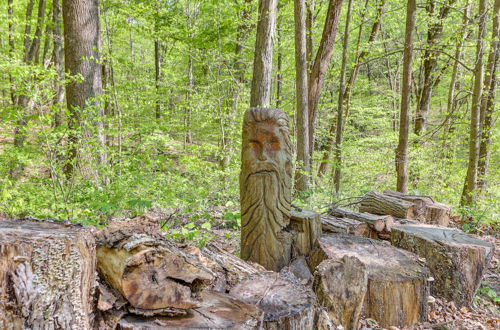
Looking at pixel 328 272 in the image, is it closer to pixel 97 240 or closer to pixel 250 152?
pixel 250 152

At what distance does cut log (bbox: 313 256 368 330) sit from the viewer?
2.39 meters

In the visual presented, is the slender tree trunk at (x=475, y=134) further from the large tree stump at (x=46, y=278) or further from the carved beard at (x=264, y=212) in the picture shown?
the large tree stump at (x=46, y=278)

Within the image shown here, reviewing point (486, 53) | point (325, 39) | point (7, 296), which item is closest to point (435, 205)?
point (486, 53)

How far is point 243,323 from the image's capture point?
1563 mm

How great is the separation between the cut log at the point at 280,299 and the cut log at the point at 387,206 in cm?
299

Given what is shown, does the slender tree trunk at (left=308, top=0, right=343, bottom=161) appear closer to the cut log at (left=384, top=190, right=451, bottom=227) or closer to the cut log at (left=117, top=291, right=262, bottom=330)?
the cut log at (left=384, top=190, right=451, bottom=227)

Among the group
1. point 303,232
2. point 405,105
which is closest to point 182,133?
point 405,105

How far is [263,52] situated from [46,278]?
217 inches

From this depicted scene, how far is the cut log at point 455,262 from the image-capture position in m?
3.07

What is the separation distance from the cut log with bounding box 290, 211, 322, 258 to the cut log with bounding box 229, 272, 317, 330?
0.84 meters

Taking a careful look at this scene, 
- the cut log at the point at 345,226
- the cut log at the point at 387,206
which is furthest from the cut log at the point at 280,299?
the cut log at the point at 387,206

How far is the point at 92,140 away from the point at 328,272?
3430mm

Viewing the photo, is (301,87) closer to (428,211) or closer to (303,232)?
(428,211)

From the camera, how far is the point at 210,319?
61.1 inches
